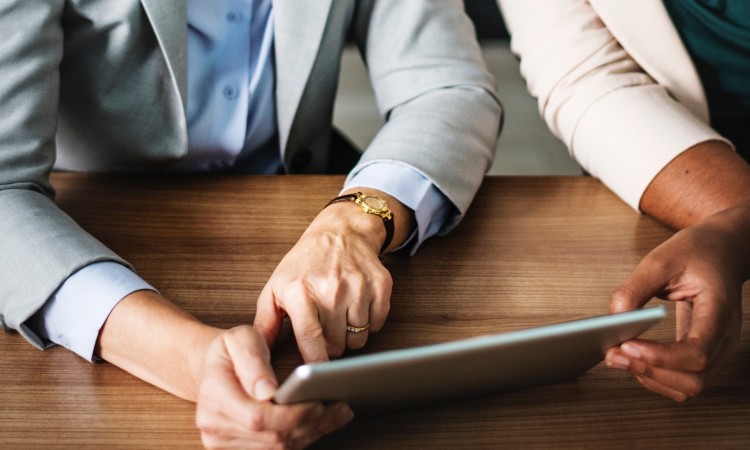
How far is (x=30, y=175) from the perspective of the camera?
77cm

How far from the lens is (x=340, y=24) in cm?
99

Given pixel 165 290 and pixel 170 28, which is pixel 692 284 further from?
pixel 170 28

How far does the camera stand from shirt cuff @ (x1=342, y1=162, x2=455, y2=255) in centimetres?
82

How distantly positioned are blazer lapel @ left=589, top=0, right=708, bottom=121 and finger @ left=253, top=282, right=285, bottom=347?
2.16 feet

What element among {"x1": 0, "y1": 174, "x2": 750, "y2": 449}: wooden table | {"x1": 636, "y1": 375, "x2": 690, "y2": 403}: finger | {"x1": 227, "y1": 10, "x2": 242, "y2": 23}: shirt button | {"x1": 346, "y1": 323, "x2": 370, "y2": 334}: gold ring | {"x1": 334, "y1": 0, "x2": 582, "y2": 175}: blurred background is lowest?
{"x1": 334, "y1": 0, "x2": 582, "y2": 175}: blurred background

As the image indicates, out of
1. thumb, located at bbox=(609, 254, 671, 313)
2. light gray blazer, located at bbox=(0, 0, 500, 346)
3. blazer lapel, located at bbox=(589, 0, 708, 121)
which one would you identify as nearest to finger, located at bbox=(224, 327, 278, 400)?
light gray blazer, located at bbox=(0, 0, 500, 346)

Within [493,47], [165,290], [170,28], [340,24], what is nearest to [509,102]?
[493,47]

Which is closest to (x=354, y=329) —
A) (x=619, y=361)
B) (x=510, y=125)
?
(x=619, y=361)

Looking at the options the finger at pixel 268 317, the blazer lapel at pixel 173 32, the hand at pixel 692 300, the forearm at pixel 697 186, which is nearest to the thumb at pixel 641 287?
the hand at pixel 692 300

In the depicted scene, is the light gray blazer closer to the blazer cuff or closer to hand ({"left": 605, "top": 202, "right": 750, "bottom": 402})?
the blazer cuff

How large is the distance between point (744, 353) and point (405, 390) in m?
0.37

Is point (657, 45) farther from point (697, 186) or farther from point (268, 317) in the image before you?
point (268, 317)

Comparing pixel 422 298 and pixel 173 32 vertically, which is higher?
pixel 173 32

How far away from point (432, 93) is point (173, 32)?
13.3 inches
